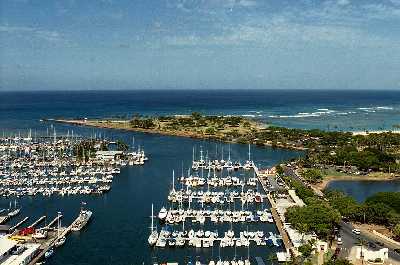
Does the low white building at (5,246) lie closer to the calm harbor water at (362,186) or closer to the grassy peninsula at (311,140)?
the grassy peninsula at (311,140)

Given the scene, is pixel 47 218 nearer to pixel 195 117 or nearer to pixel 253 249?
pixel 253 249

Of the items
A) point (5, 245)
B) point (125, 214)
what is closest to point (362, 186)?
point (125, 214)

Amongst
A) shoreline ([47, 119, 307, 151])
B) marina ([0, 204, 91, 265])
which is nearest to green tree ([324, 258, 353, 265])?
marina ([0, 204, 91, 265])

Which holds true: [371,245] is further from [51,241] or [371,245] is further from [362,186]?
[51,241]

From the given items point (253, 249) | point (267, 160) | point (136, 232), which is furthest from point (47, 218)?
point (267, 160)

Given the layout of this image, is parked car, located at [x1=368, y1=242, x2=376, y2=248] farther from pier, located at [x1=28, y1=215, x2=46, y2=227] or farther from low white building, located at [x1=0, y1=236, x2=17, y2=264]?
pier, located at [x1=28, y1=215, x2=46, y2=227]
